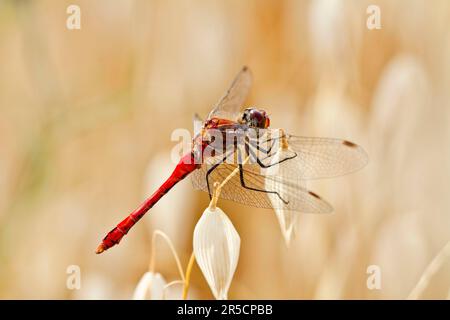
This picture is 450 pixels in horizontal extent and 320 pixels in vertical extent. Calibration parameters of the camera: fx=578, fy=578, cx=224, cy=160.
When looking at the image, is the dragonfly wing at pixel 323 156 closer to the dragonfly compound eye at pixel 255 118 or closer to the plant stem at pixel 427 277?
the dragonfly compound eye at pixel 255 118

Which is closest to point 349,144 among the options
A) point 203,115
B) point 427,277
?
point 427,277

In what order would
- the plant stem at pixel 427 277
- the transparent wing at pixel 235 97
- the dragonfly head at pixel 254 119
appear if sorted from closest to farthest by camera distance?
1. the plant stem at pixel 427 277
2. the dragonfly head at pixel 254 119
3. the transparent wing at pixel 235 97

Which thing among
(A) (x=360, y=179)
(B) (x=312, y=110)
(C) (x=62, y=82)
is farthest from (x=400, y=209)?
(C) (x=62, y=82)

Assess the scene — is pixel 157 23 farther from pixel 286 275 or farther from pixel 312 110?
pixel 286 275

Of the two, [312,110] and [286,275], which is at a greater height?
[312,110]

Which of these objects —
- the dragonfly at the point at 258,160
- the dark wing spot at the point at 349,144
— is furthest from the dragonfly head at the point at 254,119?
the dark wing spot at the point at 349,144

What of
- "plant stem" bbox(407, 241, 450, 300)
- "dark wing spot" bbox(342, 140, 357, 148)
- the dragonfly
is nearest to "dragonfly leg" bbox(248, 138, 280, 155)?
the dragonfly
